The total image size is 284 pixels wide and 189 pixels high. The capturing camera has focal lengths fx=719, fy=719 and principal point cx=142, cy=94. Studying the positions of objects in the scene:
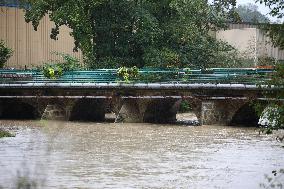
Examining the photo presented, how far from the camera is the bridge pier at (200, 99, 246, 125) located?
3491 cm

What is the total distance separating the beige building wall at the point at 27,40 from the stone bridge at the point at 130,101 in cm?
603

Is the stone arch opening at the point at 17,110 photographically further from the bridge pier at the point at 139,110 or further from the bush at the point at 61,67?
the bridge pier at the point at 139,110

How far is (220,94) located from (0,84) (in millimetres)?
11872

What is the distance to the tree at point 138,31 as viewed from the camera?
4406 centimetres

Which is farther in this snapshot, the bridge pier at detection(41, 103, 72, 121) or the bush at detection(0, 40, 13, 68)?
the bush at detection(0, 40, 13, 68)

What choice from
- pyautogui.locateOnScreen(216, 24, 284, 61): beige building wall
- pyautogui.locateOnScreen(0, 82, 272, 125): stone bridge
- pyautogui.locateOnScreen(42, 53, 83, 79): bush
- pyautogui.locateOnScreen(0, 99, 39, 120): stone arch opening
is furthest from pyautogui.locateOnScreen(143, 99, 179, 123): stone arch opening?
pyautogui.locateOnScreen(216, 24, 284, 61): beige building wall

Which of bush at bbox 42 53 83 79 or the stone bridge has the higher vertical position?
bush at bbox 42 53 83 79

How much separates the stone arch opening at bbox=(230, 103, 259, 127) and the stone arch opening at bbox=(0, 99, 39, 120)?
1132 centimetres

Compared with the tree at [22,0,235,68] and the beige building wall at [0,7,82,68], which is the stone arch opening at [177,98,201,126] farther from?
the beige building wall at [0,7,82,68]

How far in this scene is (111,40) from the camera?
4675cm

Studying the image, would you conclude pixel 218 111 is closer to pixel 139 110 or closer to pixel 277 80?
pixel 139 110

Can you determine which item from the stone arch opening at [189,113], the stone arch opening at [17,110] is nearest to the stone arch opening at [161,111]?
the stone arch opening at [189,113]

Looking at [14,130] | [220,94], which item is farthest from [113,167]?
[220,94]

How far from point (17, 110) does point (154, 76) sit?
8962 mm
